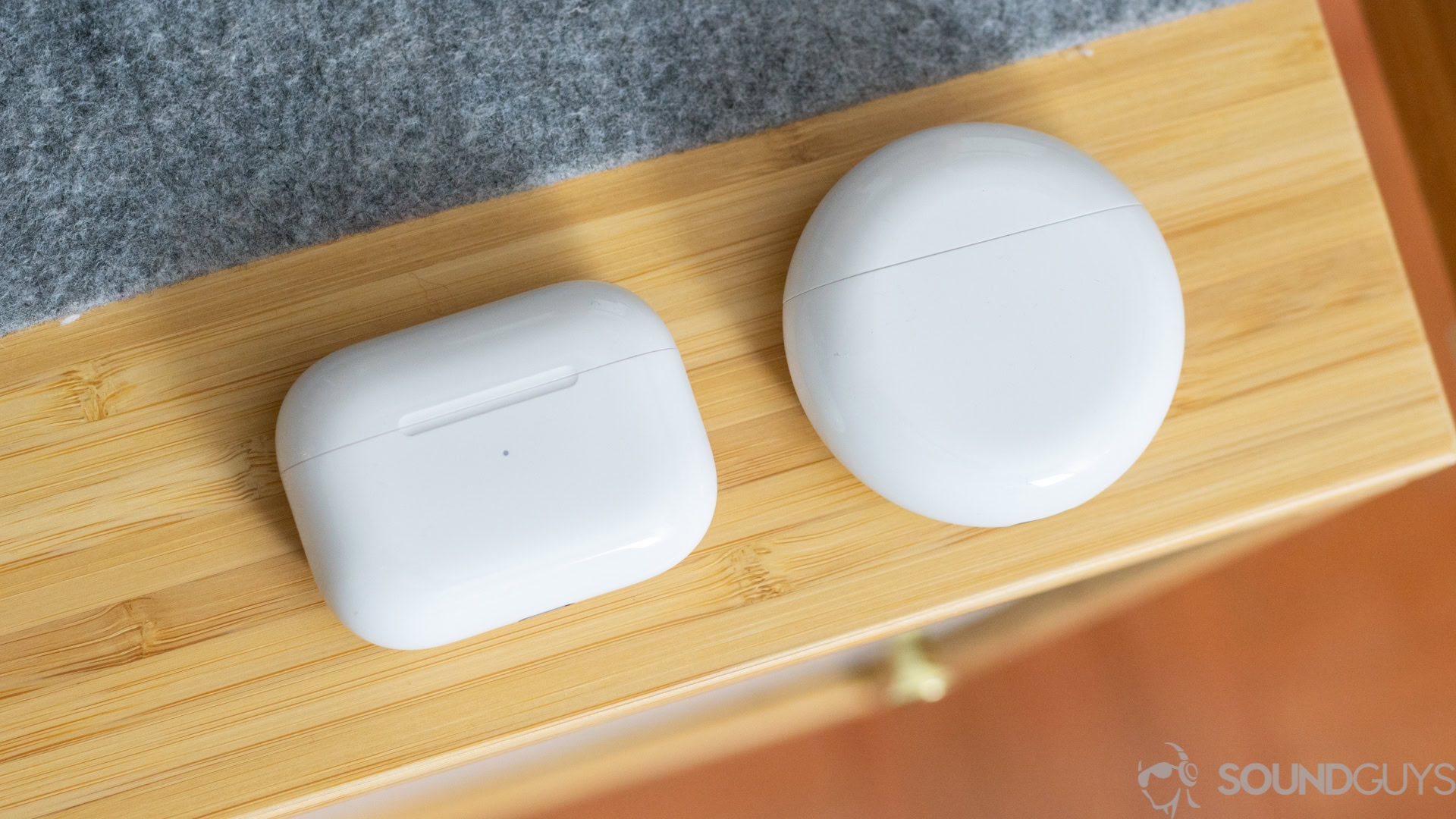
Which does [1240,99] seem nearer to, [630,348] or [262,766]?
[630,348]

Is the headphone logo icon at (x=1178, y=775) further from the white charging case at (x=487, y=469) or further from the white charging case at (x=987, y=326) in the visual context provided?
the white charging case at (x=487, y=469)

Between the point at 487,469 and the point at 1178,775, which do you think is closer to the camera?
the point at 487,469

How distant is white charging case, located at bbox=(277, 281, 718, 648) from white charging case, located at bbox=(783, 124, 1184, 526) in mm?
98

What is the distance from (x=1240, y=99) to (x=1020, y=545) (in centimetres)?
31

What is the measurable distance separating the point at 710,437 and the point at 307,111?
0.30 meters

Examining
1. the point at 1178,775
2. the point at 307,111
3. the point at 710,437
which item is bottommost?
the point at 1178,775

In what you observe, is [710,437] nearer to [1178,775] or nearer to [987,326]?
[987,326]

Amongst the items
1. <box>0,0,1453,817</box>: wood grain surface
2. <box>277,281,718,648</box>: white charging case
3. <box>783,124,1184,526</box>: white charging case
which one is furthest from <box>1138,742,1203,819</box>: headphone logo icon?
<box>277,281,718,648</box>: white charging case

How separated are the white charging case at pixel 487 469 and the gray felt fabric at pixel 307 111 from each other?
120 mm

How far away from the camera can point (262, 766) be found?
0.47 meters

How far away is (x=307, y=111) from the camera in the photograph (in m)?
0.49

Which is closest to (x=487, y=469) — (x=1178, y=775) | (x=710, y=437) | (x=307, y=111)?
(x=710, y=437)

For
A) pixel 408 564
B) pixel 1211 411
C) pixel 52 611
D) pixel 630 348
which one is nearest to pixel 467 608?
pixel 408 564

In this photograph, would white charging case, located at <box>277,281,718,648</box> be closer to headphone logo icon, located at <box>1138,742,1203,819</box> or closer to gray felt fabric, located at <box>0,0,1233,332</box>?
gray felt fabric, located at <box>0,0,1233,332</box>
